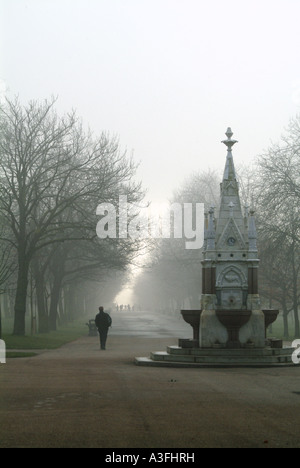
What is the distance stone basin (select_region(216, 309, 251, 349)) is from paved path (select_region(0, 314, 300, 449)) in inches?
132

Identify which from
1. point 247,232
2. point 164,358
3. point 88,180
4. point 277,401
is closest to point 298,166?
point 88,180

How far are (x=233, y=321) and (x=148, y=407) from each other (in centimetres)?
1216

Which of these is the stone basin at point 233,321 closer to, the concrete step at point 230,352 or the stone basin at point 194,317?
the concrete step at point 230,352

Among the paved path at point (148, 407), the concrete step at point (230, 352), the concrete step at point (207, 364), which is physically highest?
the concrete step at point (230, 352)

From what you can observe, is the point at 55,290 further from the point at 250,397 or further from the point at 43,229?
the point at 250,397

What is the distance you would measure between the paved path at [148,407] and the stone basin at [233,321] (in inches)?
132

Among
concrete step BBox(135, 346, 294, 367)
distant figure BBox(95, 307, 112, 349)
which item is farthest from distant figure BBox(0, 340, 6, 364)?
concrete step BBox(135, 346, 294, 367)

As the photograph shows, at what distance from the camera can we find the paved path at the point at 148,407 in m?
10.3

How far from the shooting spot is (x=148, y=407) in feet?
43.8

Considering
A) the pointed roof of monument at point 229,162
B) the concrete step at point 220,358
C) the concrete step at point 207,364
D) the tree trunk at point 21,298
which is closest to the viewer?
the concrete step at point 207,364

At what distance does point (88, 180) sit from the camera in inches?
1553

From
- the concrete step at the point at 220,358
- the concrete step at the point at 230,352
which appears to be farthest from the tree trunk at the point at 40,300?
the concrete step at the point at 230,352

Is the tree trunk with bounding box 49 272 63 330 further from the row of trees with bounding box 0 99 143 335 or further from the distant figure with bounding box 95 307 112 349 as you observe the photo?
the distant figure with bounding box 95 307 112 349

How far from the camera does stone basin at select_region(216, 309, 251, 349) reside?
25094 mm
